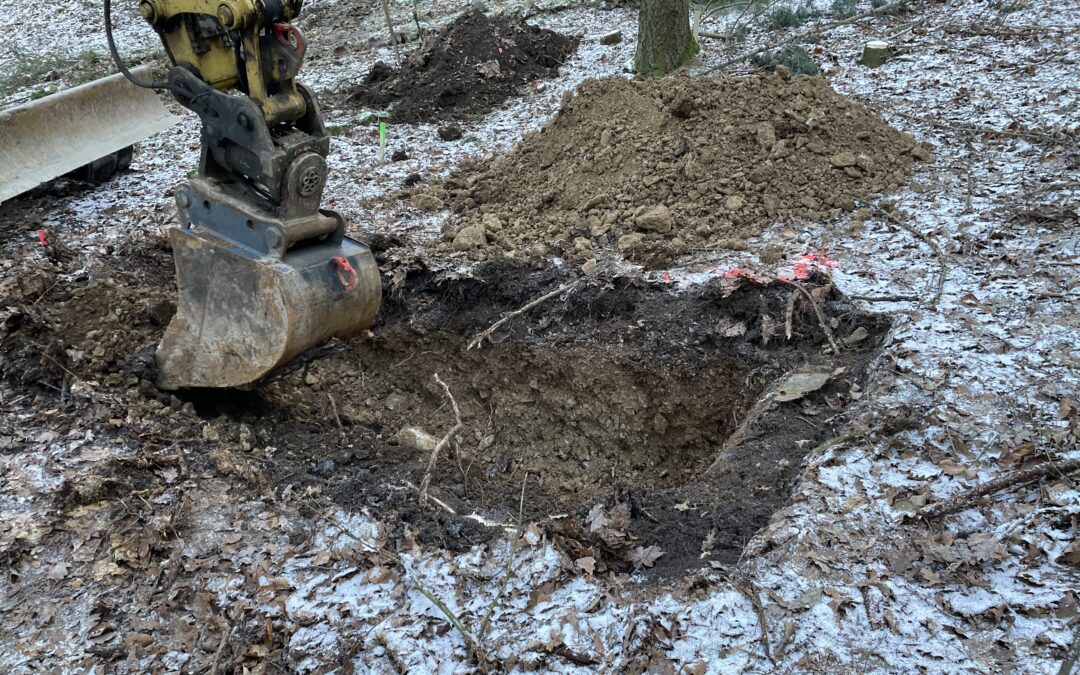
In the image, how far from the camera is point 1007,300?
4.44 meters

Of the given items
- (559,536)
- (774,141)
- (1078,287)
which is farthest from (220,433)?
(1078,287)

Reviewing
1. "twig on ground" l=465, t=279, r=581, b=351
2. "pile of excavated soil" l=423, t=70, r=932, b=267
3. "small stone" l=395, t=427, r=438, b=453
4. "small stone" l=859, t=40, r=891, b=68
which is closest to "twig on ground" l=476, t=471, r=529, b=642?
"small stone" l=395, t=427, r=438, b=453

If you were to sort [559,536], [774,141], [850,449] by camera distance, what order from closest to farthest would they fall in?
[559,536], [850,449], [774,141]

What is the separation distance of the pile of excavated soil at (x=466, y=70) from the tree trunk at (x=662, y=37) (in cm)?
115

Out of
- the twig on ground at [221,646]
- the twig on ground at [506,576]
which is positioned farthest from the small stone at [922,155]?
the twig on ground at [221,646]

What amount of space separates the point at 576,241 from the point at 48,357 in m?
3.24

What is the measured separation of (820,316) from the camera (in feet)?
14.3

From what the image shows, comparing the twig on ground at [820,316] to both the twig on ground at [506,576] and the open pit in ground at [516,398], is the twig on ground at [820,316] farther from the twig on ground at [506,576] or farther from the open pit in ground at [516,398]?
the twig on ground at [506,576]

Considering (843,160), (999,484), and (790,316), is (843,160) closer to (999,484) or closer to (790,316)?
(790,316)

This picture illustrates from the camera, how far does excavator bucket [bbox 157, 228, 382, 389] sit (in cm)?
363

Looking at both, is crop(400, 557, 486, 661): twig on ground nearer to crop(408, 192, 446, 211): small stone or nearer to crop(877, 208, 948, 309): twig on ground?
crop(877, 208, 948, 309): twig on ground

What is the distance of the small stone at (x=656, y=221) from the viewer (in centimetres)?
546

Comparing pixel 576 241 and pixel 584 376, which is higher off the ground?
pixel 576 241

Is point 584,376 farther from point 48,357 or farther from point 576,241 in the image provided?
point 48,357
